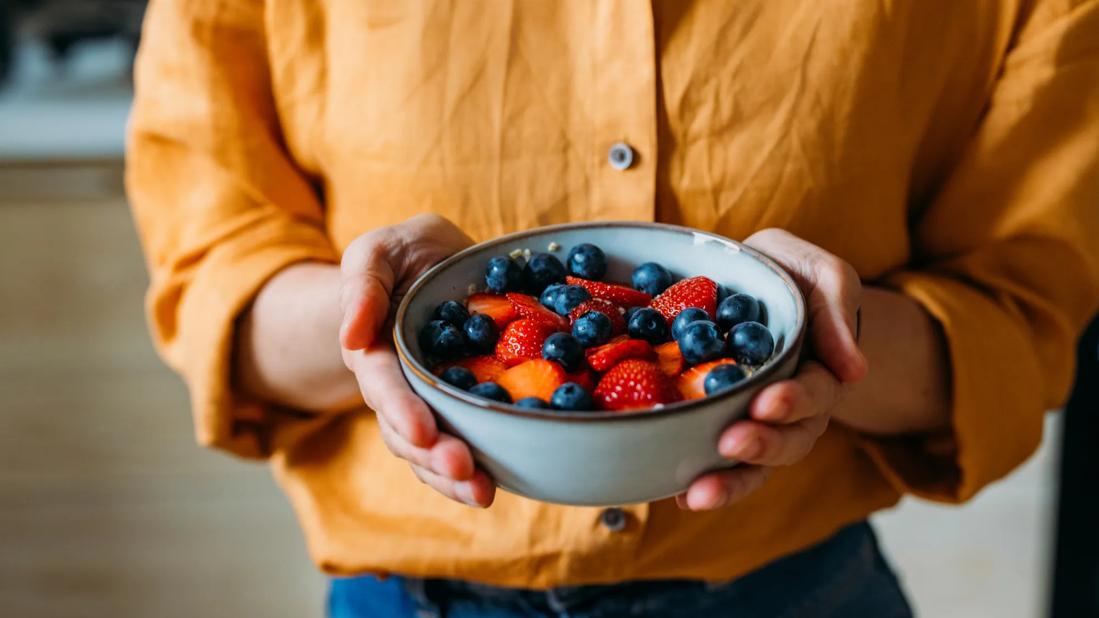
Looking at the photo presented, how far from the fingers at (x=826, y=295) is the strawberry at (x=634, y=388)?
3.5 inches

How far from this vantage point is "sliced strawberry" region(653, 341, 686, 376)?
594 millimetres

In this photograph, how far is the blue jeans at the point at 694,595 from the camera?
779 mm

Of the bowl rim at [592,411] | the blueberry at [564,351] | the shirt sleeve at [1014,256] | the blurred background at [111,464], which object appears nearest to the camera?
the bowl rim at [592,411]

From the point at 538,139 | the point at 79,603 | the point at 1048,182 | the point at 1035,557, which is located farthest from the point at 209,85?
the point at 1035,557

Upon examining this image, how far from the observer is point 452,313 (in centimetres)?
62

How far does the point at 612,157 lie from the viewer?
677 mm

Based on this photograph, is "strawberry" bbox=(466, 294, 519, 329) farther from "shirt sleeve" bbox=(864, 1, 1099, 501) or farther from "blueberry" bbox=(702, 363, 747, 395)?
"shirt sleeve" bbox=(864, 1, 1099, 501)

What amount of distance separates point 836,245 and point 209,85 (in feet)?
1.53

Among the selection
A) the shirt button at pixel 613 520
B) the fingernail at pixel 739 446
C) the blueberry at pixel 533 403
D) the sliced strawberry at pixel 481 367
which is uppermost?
the fingernail at pixel 739 446

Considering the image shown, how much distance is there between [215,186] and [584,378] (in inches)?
14.2

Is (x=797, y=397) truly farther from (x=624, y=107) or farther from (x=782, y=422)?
(x=624, y=107)

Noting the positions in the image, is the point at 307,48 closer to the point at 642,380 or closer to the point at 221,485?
the point at 642,380

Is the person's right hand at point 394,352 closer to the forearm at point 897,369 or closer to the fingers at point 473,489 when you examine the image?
the fingers at point 473,489

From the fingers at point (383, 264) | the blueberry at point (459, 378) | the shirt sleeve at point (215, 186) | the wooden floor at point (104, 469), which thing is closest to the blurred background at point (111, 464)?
the wooden floor at point (104, 469)
